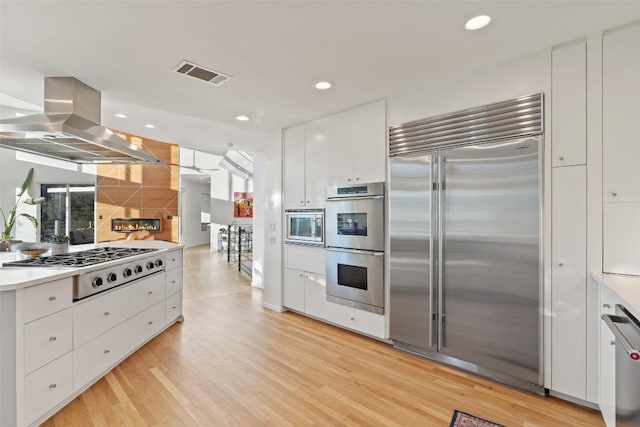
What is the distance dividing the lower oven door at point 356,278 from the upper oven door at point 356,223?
88 millimetres

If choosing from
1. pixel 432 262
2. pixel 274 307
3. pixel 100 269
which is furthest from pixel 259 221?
pixel 432 262

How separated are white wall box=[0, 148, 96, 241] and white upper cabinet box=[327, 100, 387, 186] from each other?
742 cm

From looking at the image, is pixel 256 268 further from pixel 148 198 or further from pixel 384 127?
pixel 148 198

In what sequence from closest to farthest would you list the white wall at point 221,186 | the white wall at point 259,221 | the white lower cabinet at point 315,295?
the white lower cabinet at point 315,295 → the white wall at point 259,221 → the white wall at point 221,186

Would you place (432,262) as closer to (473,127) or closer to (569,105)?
(473,127)

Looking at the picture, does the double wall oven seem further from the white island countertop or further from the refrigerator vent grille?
the white island countertop

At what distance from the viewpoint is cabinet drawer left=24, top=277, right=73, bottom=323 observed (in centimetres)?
183

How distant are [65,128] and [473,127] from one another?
329cm

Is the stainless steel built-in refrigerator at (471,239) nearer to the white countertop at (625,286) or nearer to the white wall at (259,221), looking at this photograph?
the white countertop at (625,286)

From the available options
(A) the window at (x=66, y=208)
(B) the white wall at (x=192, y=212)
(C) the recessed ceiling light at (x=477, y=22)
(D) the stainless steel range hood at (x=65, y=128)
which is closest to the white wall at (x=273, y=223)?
(D) the stainless steel range hood at (x=65, y=128)

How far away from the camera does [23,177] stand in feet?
22.8

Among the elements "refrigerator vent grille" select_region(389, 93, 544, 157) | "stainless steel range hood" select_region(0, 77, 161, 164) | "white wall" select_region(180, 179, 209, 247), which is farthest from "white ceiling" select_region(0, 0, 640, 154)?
"white wall" select_region(180, 179, 209, 247)

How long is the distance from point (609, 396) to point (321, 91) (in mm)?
3100

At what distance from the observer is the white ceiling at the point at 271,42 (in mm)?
1784
